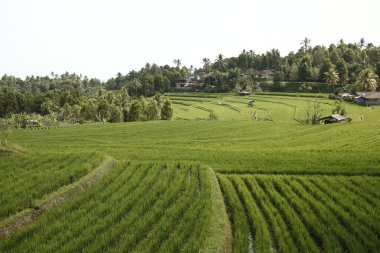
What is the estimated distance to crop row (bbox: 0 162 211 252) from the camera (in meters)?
10.4

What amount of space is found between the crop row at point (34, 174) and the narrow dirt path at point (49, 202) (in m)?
0.31

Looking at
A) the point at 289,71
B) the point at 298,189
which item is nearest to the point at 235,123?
the point at 298,189

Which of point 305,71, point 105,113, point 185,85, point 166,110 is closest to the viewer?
point 166,110

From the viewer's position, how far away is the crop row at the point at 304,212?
35.2 feet

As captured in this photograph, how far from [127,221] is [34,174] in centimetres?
729

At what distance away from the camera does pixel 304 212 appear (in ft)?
43.2

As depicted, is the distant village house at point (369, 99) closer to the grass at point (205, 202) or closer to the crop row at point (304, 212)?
the grass at point (205, 202)

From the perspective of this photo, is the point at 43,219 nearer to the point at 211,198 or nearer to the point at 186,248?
the point at 186,248

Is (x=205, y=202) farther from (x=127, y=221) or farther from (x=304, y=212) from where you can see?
(x=304, y=212)

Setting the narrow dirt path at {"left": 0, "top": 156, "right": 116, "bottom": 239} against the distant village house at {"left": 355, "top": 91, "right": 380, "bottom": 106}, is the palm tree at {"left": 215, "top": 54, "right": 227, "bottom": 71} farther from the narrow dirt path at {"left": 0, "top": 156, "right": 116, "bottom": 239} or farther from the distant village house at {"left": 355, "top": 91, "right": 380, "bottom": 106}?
the narrow dirt path at {"left": 0, "top": 156, "right": 116, "bottom": 239}

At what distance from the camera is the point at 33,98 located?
369 ft

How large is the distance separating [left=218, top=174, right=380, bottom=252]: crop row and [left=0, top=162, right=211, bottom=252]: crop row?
5.19 feet

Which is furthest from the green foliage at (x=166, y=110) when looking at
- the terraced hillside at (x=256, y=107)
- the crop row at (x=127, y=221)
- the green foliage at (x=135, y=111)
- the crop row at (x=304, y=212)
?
the crop row at (x=127, y=221)

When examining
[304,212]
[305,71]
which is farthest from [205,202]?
[305,71]
